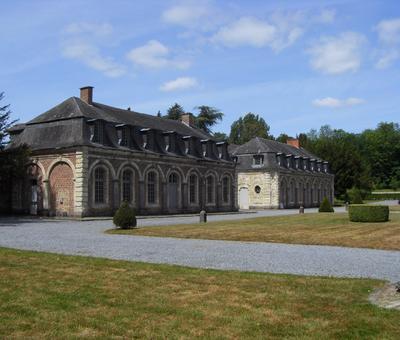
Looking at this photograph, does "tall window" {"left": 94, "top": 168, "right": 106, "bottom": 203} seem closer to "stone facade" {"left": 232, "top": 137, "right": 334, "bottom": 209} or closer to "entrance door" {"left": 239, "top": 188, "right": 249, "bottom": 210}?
"stone facade" {"left": 232, "top": 137, "right": 334, "bottom": 209}

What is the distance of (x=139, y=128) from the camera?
3086cm

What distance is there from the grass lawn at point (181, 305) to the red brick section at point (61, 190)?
1843 cm

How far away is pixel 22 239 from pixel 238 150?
117 ft

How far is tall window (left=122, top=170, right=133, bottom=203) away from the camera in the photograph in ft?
95.3

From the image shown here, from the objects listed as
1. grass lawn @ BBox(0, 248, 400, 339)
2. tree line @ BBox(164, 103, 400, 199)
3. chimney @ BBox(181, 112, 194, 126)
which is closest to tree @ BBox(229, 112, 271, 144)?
tree line @ BBox(164, 103, 400, 199)

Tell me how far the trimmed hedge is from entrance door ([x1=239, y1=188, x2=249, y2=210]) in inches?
996

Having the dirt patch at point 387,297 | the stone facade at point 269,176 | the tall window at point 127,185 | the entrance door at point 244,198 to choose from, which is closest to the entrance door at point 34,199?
the tall window at point 127,185

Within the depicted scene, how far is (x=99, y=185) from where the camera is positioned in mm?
27516

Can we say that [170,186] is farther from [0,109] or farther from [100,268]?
[100,268]

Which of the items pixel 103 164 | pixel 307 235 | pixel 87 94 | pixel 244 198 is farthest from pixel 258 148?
pixel 307 235

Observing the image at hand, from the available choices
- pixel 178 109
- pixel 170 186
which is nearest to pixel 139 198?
pixel 170 186

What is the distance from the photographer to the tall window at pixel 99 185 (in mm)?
27188

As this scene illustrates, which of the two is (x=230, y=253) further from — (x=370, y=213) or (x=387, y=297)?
(x=370, y=213)

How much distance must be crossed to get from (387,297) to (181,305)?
2570mm
